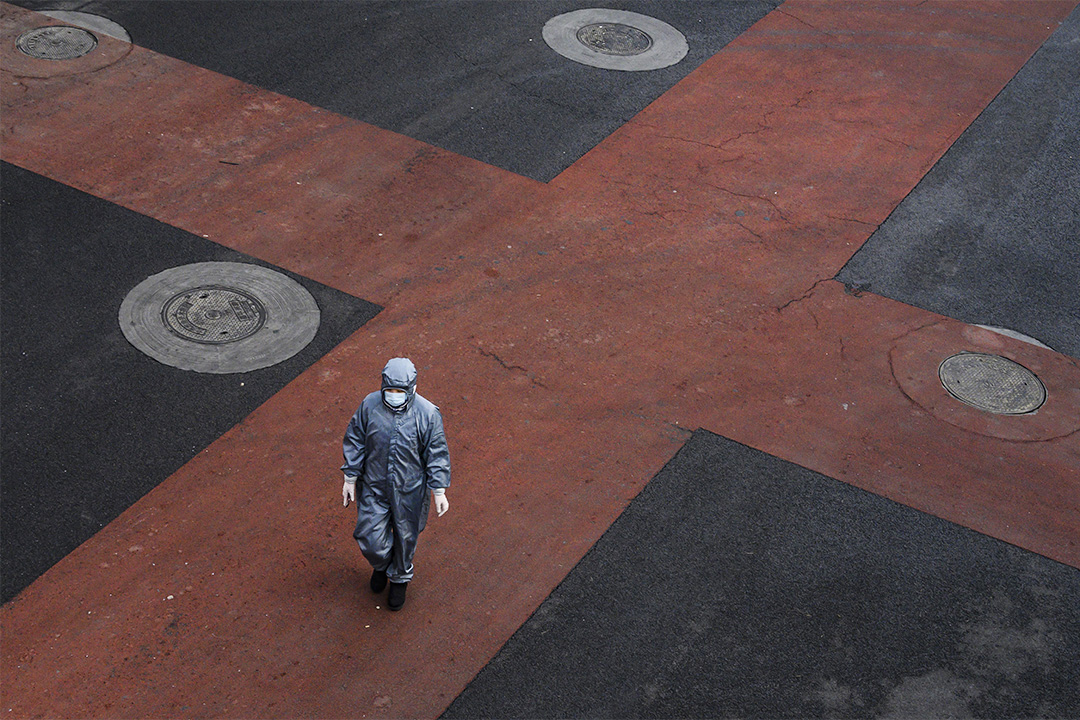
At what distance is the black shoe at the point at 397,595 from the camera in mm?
7012

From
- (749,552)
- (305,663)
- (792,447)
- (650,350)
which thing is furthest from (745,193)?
(305,663)

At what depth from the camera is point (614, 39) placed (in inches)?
566

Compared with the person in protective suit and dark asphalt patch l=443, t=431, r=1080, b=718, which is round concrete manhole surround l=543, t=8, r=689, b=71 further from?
the person in protective suit

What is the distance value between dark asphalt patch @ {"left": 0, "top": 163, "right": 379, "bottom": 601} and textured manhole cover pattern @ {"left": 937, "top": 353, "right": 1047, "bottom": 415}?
5.11 metres

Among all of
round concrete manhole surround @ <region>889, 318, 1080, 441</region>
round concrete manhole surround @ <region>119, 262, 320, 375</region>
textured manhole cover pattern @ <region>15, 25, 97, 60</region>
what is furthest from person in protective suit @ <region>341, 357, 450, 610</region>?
textured manhole cover pattern @ <region>15, 25, 97, 60</region>

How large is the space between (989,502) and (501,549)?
12.4 feet

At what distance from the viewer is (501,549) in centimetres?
759

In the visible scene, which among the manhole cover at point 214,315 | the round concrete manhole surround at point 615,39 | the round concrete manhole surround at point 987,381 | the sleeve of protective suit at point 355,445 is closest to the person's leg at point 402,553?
the sleeve of protective suit at point 355,445

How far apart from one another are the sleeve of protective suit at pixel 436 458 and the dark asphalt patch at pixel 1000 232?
5.42 m

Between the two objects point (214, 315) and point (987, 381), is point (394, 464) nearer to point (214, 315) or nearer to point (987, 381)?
point (214, 315)

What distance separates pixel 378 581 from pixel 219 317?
331 cm

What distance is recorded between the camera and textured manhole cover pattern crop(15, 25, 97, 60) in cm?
1273

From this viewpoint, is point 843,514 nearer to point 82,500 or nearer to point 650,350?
point 650,350

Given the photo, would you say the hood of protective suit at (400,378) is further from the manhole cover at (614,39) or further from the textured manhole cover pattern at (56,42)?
the manhole cover at (614,39)
